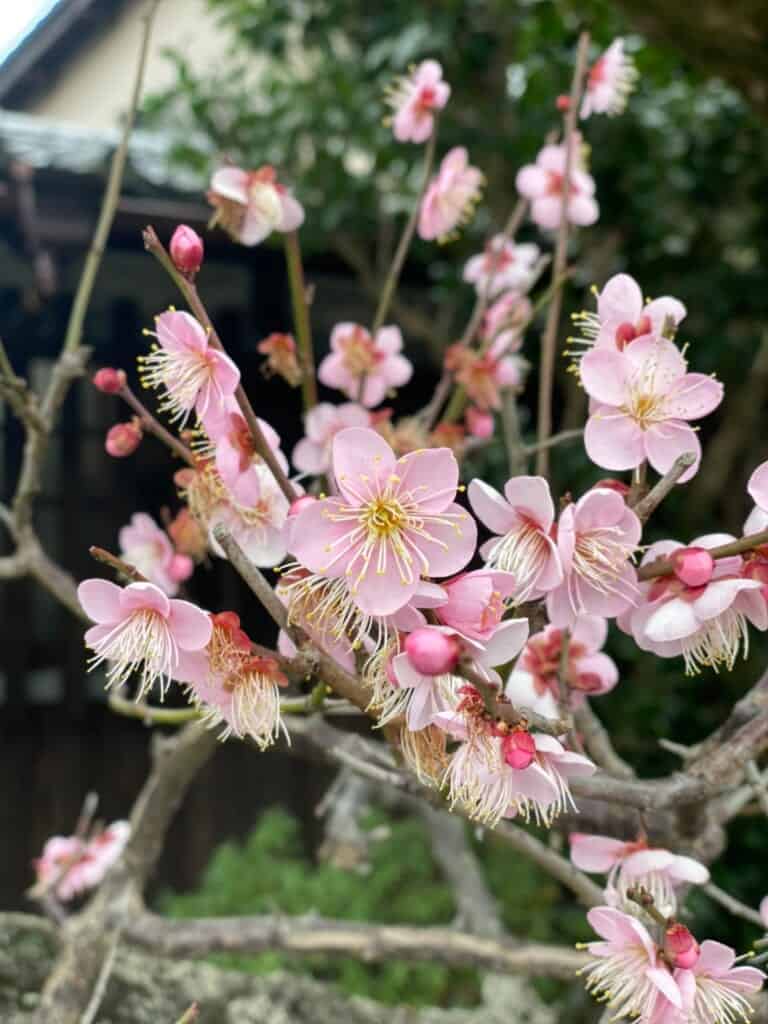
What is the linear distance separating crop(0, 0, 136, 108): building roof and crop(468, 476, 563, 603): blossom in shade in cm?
724

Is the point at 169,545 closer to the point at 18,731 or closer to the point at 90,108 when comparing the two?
the point at 18,731

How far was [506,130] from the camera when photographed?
2.80 meters

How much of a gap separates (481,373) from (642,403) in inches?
25.2

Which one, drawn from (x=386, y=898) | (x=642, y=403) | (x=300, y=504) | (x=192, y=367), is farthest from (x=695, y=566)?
(x=386, y=898)

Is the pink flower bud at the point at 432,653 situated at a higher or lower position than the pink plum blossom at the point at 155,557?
higher

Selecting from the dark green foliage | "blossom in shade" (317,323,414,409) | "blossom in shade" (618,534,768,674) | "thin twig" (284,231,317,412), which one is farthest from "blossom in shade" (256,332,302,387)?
the dark green foliage

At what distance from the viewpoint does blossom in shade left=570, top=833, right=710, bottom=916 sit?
28.6 inches

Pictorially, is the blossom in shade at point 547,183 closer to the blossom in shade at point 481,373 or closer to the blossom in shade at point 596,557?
the blossom in shade at point 481,373

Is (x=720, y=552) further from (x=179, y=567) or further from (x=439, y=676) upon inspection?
(x=179, y=567)

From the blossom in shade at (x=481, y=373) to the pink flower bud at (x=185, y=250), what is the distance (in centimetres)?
68

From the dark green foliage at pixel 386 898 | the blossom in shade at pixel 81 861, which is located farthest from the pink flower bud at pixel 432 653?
the dark green foliage at pixel 386 898

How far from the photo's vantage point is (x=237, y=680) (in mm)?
617

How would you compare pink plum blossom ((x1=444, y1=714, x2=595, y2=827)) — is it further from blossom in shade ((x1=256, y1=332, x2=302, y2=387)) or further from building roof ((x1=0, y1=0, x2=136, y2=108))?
building roof ((x1=0, y1=0, x2=136, y2=108))

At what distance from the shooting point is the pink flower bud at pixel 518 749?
0.54 meters
